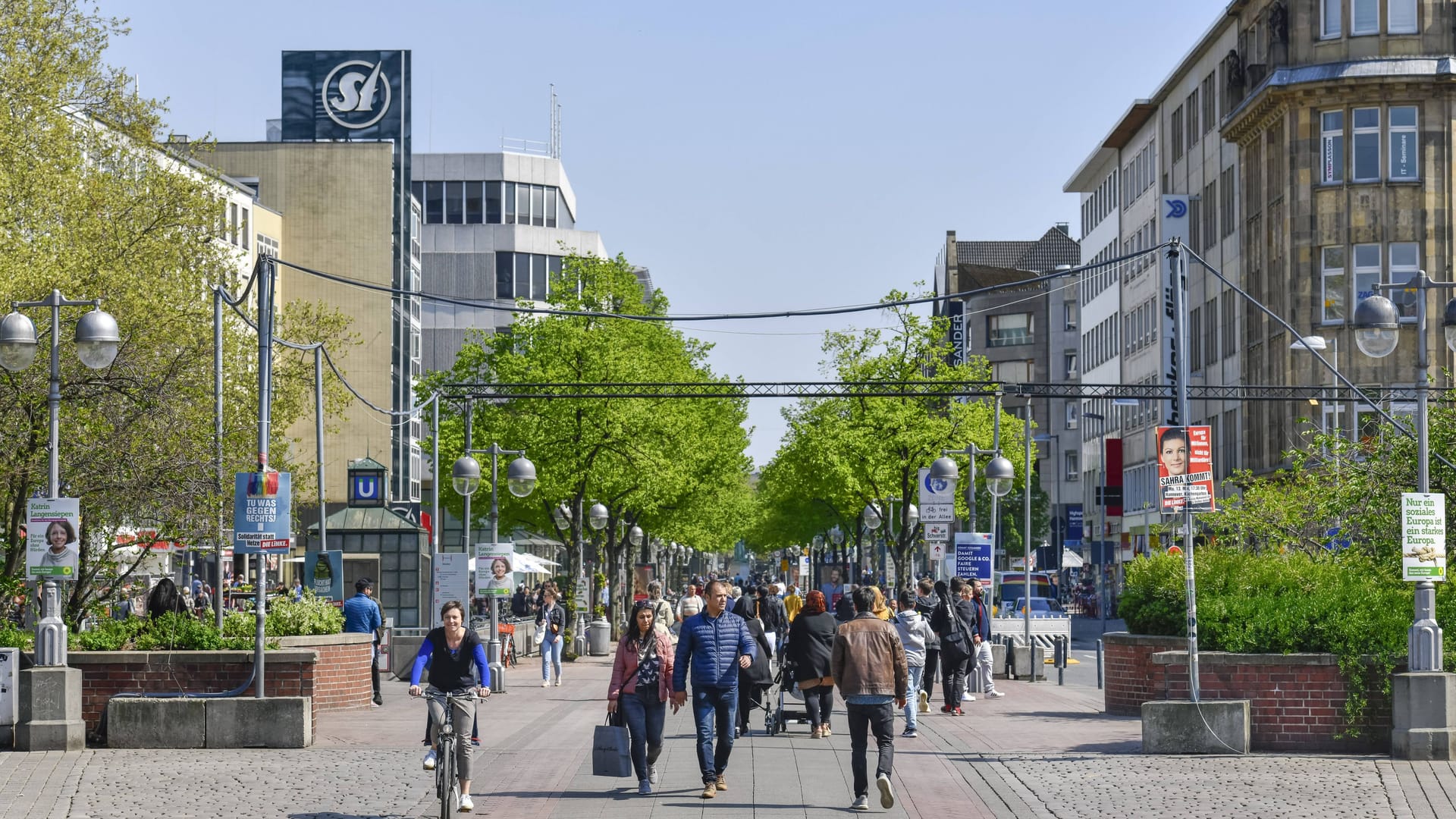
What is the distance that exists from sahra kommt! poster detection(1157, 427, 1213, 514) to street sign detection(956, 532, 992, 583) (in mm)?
12353

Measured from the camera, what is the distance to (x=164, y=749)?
753 inches

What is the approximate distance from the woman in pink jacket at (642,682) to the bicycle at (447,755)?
137 cm

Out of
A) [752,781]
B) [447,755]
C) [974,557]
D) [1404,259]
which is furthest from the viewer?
[1404,259]

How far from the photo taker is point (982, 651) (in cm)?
2870

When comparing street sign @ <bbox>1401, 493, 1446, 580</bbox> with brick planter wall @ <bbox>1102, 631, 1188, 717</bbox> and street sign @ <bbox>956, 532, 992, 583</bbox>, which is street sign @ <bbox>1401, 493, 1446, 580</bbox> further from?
street sign @ <bbox>956, 532, 992, 583</bbox>

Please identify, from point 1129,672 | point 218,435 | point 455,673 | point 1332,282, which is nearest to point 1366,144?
point 1332,282

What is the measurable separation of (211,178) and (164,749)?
1872 cm

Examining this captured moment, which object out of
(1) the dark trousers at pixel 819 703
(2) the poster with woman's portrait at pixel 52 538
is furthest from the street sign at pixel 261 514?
(1) the dark trousers at pixel 819 703

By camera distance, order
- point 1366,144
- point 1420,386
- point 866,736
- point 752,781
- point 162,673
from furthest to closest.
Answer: point 1366,144
point 162,673
point 1420,386
point 752,781
point 866,736

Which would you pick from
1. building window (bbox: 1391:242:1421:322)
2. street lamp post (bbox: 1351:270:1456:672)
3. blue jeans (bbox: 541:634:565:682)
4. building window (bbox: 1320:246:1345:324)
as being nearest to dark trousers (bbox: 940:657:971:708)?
street lamp post (bbox: 1351:270:1456:672)

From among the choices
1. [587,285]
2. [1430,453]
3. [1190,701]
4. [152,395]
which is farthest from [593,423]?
[1190,701]

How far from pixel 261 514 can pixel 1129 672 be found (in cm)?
1046

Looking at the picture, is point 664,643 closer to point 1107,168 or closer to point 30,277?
point 30,277

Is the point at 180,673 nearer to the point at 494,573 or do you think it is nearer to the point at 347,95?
the point at 494,573
